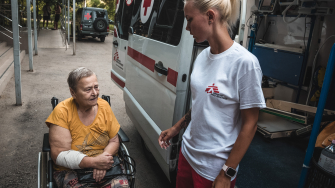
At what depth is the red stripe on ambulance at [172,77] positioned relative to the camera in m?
2.19

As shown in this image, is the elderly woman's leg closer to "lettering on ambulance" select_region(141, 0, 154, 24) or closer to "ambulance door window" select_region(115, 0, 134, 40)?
"lettering on ambulance" select_region(141, 0, 154, 24)

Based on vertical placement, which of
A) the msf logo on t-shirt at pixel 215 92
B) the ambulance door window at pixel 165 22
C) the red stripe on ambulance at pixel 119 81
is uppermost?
the ambulance door window at pixel 165 22

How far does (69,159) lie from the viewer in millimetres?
1877

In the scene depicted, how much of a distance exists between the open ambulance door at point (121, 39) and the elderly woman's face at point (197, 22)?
9.21 ft

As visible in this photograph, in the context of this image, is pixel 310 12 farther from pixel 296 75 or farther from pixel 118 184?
pixel 118 184

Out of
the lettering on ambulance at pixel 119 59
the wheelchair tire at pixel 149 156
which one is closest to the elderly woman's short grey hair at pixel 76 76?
the wheelchair tire at pixel 149 156

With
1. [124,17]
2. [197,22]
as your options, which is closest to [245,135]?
[197,22]

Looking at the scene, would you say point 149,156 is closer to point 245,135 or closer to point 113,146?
point 113,146

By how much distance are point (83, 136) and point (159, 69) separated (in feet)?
2.93

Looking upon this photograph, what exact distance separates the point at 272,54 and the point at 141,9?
285 cm

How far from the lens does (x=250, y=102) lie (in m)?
1.21

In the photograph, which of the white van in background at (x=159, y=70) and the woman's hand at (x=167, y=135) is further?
the white van in background at (x=159, y=70)

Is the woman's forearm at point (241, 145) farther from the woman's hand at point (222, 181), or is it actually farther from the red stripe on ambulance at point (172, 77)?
the red stripe on ambulance at point (172, 77)

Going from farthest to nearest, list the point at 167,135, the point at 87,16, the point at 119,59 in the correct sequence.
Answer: the point at 87,16 < the point at 119,59 < the point at 167,135
